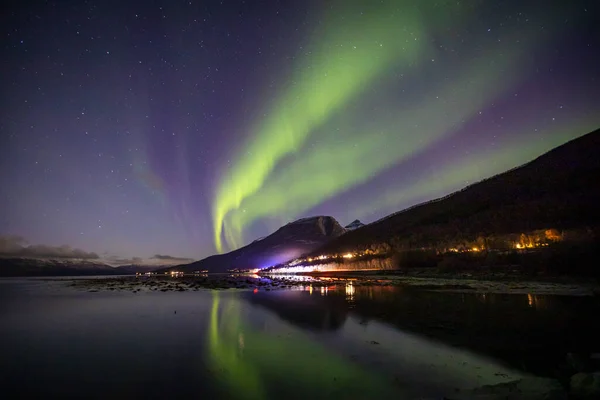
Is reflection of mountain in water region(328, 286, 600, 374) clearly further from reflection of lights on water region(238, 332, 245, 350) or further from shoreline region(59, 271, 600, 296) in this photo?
shoreline region(59, 271, 600, 296)

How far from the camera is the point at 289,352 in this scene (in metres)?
12.9

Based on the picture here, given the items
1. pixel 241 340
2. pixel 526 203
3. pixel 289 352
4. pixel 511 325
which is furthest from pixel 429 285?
pixel 526 203

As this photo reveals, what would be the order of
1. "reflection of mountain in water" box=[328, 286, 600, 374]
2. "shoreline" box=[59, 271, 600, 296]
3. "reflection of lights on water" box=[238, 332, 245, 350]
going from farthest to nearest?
"shoreline" box=[59, 271, 600, 296], "reflection of lights on water" box=[238, 332, 245, 350], "reflection of mountain in water" box=[328, 286, 600, 374]

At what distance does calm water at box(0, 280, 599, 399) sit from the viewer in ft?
29.5

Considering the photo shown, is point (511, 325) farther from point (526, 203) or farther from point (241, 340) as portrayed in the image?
point (526, 203)

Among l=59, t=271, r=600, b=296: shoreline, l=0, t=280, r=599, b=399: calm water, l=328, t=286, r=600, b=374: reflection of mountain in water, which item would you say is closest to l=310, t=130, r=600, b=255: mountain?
l=59, t=271, r=600, b=296: shoreline

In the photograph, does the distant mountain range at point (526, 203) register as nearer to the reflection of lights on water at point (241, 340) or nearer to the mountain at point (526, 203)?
the mountain at point (526, 203)

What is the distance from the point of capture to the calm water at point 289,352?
8984mm

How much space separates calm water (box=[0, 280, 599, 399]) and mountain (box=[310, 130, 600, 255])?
69.6 metres

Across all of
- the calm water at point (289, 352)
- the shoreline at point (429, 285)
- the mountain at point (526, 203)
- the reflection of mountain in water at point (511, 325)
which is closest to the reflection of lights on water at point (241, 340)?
the calm water at point (289, 352)

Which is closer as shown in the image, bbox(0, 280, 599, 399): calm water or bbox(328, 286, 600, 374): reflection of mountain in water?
bbox(0, 280, 599, 399): calm water

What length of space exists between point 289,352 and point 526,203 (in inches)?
5010

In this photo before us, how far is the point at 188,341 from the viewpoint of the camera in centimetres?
1520

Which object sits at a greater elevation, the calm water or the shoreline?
the calm water
